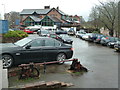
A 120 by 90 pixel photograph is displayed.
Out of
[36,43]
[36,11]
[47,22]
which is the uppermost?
[36,11]

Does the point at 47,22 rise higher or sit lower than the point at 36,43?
higher

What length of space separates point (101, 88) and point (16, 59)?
13.7ft

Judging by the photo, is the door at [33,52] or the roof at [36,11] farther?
the roof at [36,11]

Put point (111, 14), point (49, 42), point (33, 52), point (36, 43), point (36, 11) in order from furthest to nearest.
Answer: point (36, 11)
point (111, 14)
point (49, 42)
point (36, 43)
point (33, 52)

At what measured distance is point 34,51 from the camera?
28.9 feet

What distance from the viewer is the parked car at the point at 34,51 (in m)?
8.23

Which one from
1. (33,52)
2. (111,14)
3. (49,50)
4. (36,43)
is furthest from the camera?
(111,14)

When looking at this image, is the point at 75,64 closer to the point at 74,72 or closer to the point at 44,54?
the point at 74,72

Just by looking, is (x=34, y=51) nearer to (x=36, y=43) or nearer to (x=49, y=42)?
(x=36, y=43)

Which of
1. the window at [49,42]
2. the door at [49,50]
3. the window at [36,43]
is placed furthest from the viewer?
the window at [49,42]

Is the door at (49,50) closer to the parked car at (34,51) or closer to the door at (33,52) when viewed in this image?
the parked car at (34,51)

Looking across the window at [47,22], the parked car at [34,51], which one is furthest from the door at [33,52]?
the window at [47,22]

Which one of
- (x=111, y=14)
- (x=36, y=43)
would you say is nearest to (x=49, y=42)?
(x=36, y=43)

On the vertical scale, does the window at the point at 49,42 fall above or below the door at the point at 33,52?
above
